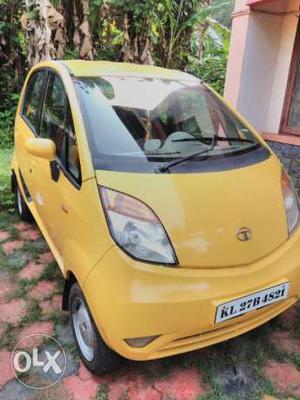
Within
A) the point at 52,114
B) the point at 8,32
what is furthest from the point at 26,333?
the point at 8,32

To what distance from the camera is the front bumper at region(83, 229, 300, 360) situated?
5.84 ft

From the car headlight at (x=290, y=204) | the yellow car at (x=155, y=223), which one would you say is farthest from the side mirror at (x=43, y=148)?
the car headlight at (x=290, y=204)

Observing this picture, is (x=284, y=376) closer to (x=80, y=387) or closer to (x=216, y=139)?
(x=80, y=387)

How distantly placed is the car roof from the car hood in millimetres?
1049

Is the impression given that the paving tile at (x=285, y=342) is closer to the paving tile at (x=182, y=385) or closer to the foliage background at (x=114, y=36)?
the paving tile at (x=182, y=385)

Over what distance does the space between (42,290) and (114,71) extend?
1773 millimetres

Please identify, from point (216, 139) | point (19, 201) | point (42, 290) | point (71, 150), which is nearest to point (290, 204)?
point (216, 139)

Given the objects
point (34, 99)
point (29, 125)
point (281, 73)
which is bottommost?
point (29, 125)

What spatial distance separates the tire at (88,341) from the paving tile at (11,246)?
1.47 metres

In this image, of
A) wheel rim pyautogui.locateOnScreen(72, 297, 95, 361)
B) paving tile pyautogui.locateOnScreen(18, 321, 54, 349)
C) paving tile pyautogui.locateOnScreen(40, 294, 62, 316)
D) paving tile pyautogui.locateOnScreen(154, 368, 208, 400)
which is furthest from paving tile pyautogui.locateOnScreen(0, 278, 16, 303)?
paving tile pyautogui.locateOnScreen(154, 368, 208, 400)

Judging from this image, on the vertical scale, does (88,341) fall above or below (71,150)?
below

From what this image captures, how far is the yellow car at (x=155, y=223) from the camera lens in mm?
1825

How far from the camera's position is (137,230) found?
188 centimetres

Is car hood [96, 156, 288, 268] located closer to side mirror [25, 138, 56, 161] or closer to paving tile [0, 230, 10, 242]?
side mirror [25, 138, 56, 161]
